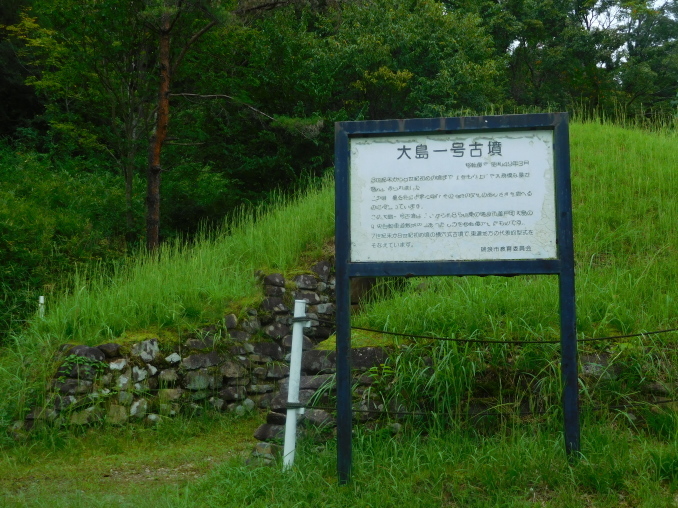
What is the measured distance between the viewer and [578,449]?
430cm

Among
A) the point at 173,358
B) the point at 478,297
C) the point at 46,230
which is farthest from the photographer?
the point at 46,230

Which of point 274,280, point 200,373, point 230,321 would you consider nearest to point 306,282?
point 274,280

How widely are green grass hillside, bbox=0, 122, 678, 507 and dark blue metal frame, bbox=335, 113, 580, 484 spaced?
33cm

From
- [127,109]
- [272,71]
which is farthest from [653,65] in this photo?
[127,109]

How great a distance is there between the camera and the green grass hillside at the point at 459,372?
13.7 feet

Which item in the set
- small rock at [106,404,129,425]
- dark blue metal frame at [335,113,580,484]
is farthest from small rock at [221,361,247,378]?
dark blue metal frame at [335,113,580,484]

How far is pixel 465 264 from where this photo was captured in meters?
4.30

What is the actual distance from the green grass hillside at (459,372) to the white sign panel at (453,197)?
1172mm

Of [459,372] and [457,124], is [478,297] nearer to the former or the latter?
[459,372]

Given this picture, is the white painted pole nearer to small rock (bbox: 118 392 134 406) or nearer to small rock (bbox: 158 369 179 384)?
small rock (bbox: 118 392 134 406)

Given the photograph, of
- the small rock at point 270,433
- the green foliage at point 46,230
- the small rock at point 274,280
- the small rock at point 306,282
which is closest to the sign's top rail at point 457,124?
the small rock at point 270,433

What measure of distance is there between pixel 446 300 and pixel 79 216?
1004 centimetres

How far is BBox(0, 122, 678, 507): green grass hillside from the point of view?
4.17 m

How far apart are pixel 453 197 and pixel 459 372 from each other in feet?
4.67
